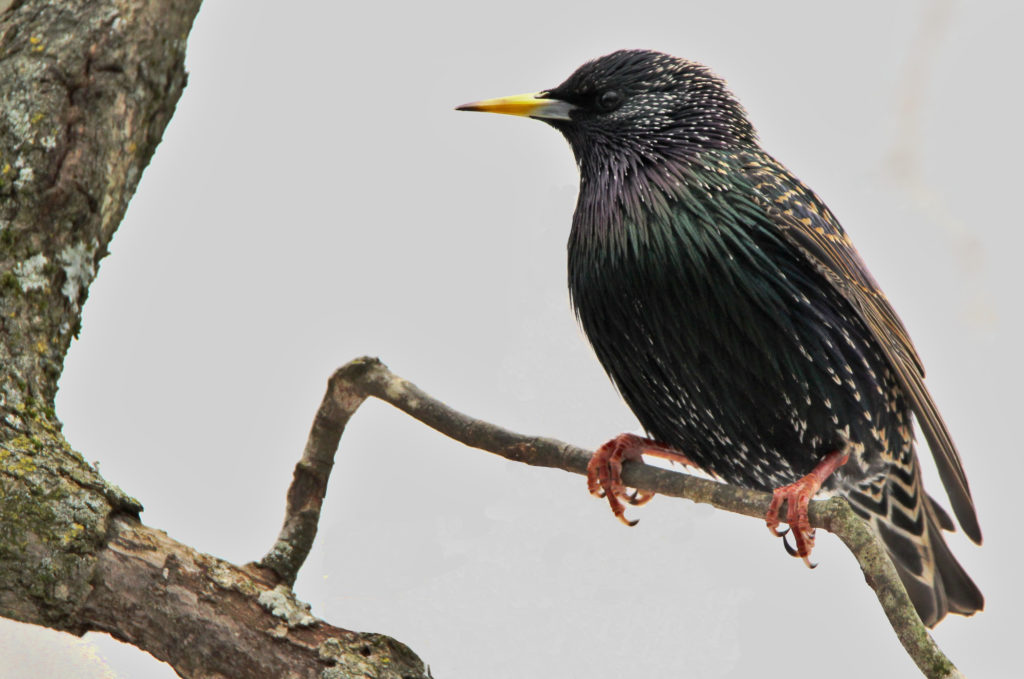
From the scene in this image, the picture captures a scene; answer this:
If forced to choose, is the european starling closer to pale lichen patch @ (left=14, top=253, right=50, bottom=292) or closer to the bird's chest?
the bird's chest

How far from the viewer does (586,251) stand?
2.69 metres

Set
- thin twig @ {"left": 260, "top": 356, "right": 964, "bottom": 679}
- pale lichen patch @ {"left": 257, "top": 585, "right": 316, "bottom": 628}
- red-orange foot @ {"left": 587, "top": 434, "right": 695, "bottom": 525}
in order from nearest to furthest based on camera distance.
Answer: pale lichen patch @ {"left": 257, "top": 585, "right": 316, "bottom": 628}
thin twig @ {"left": 260, "top": 356, "right": 964, "bottom": 679}
red-orange foot @ {"left": 587, "top": 434, "right": 695, "bottom": 525}

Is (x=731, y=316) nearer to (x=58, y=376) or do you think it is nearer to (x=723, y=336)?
(x=723, y=336)

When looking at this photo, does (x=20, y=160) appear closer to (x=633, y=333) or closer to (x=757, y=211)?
(x=633, y=333)

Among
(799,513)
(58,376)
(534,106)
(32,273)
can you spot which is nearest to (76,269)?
(32,273)

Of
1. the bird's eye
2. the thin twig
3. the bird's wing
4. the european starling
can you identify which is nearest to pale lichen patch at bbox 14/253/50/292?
the thin twig

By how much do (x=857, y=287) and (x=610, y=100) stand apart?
85 centimetres

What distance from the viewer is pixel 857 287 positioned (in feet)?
8.87

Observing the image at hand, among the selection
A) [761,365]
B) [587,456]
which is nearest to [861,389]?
[761,365]

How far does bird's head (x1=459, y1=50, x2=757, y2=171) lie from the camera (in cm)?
287

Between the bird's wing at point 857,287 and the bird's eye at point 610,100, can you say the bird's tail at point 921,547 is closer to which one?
the bird's wing at point 857,287

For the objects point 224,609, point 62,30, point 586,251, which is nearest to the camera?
point 224,609

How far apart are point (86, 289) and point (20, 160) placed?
31 cm

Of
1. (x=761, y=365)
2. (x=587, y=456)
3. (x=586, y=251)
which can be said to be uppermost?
(x=586, y=251)
